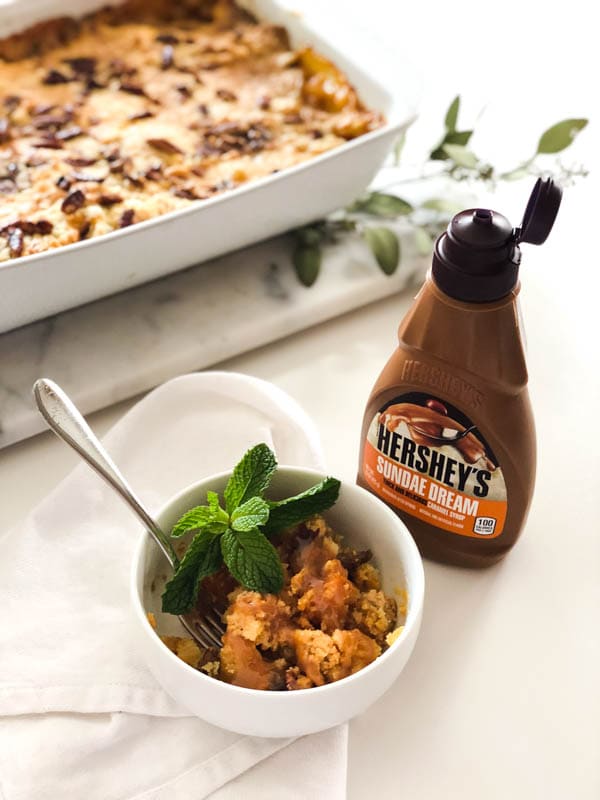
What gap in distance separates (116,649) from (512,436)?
39 cm

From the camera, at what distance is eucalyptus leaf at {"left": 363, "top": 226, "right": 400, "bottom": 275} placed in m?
1.25

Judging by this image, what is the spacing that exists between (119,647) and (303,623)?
7.2 inches

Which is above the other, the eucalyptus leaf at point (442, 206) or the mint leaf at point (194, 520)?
the eucalyptus leaf at point (442, 206)

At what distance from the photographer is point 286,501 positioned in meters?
0.84

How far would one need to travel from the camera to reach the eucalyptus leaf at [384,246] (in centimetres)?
125

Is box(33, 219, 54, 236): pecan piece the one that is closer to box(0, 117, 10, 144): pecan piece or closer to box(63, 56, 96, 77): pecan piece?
box(0, 117, 10, 144): pecan piece

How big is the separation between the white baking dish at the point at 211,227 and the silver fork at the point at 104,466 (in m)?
0.17

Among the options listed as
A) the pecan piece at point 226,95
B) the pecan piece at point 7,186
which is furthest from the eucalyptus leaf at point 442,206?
the pecan piece at point 7,186

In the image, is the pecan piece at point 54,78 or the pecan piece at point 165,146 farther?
the pecan piece at point 54,78

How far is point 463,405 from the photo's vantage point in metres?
0.83

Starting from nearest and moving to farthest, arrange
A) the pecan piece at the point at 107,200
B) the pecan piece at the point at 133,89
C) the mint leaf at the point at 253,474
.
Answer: the mint leaf at the point at 253,474
the pecan piece at the point at 107,200
the pecan piece at the point at 133,89

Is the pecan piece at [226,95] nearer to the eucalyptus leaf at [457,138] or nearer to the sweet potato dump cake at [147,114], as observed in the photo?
the sweet potato dump cake at [147,114]

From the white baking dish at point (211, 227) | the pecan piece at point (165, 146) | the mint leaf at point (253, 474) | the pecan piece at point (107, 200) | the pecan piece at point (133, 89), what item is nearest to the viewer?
the mint leaf at point (253, 474)

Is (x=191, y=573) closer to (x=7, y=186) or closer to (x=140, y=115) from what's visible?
(x=7, y=186)
